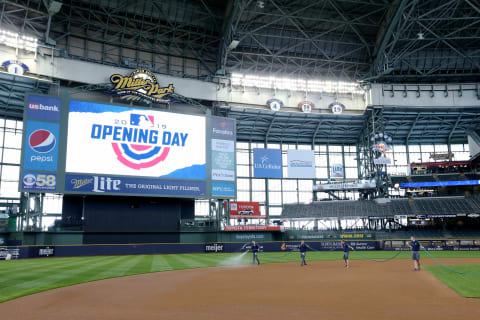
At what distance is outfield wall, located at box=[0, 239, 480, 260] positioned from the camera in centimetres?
3872

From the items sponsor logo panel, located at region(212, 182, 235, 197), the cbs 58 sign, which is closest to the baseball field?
the cbs 58 sign

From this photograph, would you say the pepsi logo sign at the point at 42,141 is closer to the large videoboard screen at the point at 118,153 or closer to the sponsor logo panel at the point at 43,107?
the large videoboard screen at the point at 118,153

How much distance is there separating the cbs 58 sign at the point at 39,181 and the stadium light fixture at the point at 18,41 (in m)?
A: 17.5

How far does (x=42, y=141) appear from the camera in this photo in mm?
41688

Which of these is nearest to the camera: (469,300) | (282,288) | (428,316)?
(428,316)

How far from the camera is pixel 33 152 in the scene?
41094 mm

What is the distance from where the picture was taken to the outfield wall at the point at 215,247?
38.7 m

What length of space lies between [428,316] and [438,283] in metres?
7.62

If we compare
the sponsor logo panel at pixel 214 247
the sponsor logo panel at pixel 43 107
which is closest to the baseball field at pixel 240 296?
the sponsor logo panel at pixel 214 247

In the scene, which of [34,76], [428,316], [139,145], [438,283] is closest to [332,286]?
[438,283]

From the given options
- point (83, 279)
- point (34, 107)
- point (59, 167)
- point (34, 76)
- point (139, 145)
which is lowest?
point (83, 279)

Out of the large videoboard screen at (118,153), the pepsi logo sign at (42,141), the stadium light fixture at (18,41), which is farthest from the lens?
the stadium light fixture at (18,41)

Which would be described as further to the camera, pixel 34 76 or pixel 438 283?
pixel 34 76

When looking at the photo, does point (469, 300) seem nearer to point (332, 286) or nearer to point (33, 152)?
point (332, 286)
